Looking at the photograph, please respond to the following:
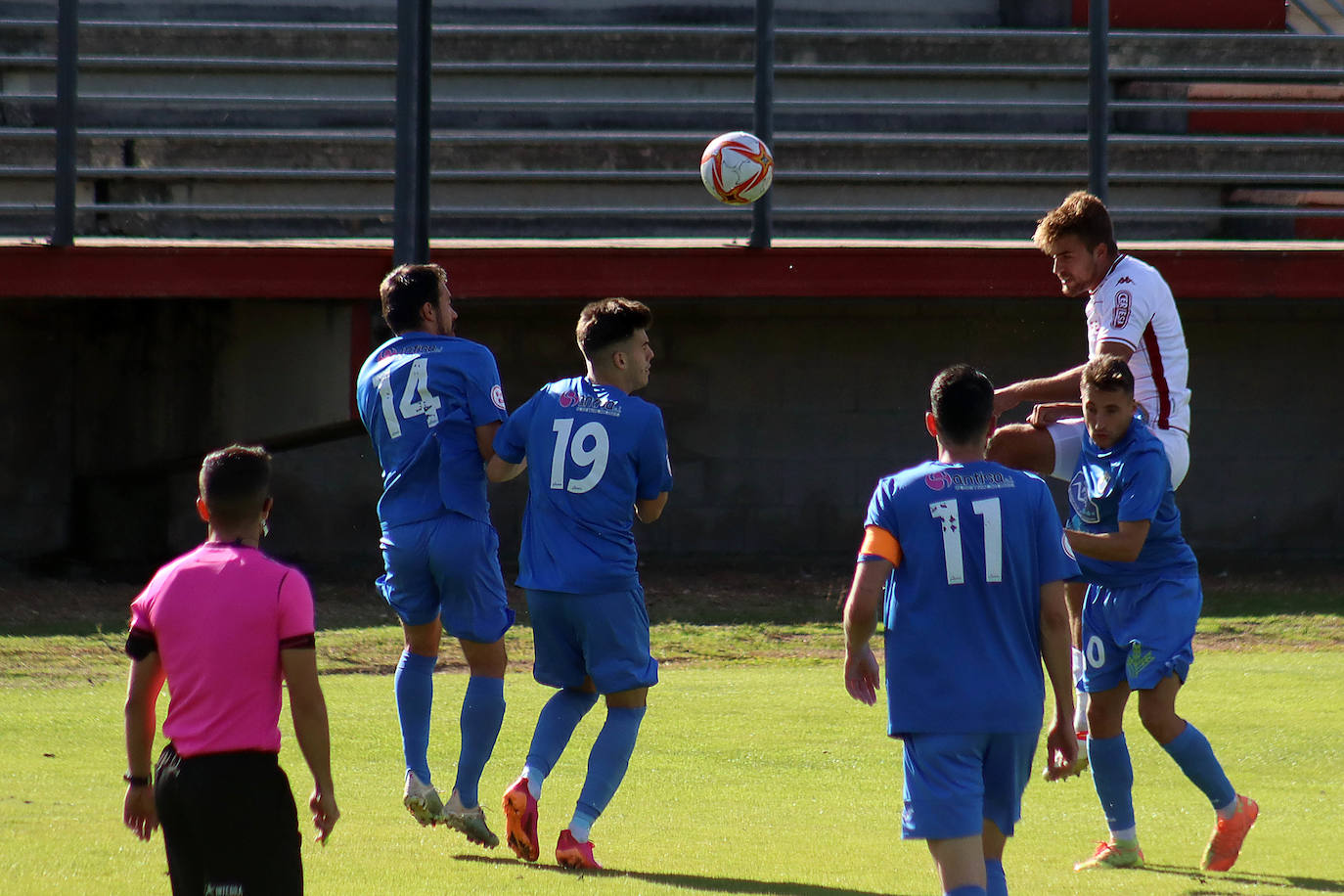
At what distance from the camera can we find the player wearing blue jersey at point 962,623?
4.30m

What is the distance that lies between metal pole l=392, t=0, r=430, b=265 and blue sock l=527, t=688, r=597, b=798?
6744 mm

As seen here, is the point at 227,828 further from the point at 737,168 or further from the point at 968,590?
the point at 737,168

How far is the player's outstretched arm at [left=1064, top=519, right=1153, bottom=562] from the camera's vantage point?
540cm

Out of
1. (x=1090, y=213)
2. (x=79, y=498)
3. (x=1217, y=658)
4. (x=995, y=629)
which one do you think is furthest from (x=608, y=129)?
(x=995, y=629)

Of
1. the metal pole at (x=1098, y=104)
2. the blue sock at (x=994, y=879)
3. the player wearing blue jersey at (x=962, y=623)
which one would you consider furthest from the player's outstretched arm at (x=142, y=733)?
the metal pole at (x=1098, y=104)

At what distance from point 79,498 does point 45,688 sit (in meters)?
5.40

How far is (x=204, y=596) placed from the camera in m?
3.84

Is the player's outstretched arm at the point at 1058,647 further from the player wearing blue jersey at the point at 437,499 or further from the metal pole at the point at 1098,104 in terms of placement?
the metal pole at the point at 1098,104

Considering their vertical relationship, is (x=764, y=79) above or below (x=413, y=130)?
above

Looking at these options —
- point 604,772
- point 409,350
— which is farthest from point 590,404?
point 604,772

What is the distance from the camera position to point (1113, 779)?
5.64 metres

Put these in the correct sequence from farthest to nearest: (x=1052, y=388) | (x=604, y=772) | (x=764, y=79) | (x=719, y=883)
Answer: (x=764, y=79) < (x=1052, y=388) < (x=604, y=772) < (x=719, y=883)

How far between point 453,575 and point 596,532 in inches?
27.3

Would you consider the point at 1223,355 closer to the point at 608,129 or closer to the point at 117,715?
the point at 608,129
